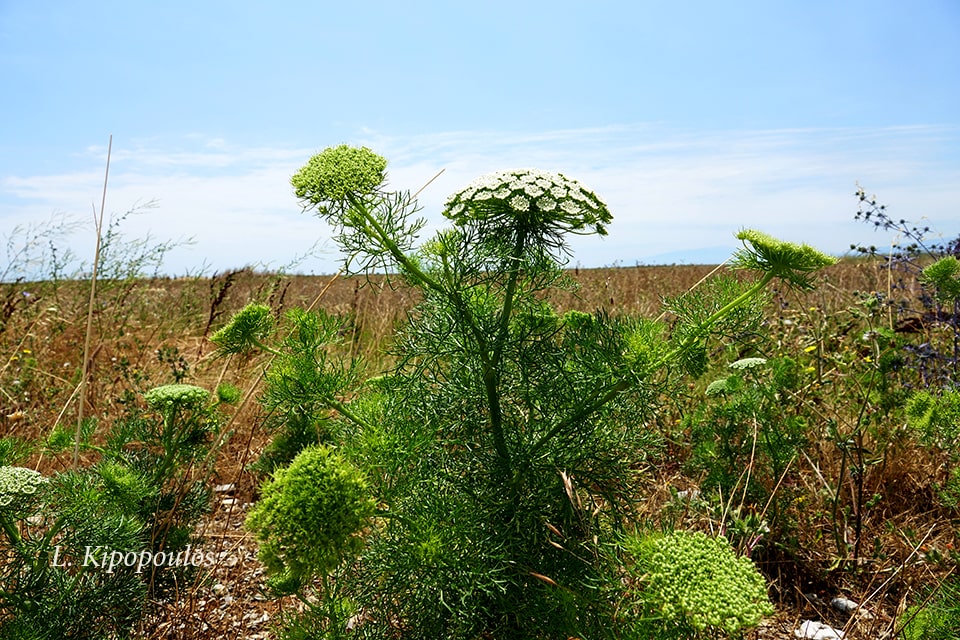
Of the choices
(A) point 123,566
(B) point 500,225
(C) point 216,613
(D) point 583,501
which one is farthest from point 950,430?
(A) point 123,566

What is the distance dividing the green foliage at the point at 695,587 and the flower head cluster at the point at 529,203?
0.86 metres

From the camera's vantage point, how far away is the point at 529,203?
175 centimetres

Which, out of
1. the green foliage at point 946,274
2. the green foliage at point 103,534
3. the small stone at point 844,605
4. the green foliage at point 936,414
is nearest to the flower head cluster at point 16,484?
the green foliage at point 103,534

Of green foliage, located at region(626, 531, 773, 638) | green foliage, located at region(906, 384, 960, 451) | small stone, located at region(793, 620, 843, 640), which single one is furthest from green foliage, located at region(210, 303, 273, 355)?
green foliage, located at region(906, 384, 960, 451)

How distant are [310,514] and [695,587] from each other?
0.92 meters

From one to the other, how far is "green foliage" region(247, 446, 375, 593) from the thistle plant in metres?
0.15

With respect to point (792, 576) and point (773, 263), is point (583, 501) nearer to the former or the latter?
point (773, 263)

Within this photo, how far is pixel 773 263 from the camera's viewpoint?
6.49 ft

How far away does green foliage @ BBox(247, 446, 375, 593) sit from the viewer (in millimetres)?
1527

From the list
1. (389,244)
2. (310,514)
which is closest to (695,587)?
(310,514)

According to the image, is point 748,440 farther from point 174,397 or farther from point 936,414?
point 174,397

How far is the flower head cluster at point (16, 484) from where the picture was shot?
2.08 meters

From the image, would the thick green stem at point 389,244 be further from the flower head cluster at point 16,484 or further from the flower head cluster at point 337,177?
the flower head cluster at point 16,484

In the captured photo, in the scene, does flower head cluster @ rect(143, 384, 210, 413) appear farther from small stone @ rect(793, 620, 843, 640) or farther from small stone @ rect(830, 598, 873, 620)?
small stone @ rect(830, 598, 873, 620)
